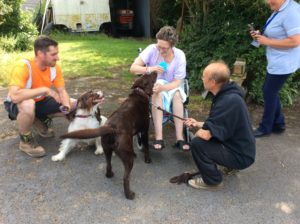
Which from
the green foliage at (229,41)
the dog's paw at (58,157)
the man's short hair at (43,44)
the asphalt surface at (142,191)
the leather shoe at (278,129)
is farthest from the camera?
the green foliage at (229,41)

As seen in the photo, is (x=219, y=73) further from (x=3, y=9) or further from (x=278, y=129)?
(x=3, y=9)

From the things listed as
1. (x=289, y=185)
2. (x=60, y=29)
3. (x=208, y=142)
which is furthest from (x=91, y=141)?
(x=60, y=29)

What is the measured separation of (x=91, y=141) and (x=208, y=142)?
1.73 metres

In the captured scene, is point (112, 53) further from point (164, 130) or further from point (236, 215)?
point (236, 215)

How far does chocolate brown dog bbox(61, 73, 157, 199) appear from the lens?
3455 mm

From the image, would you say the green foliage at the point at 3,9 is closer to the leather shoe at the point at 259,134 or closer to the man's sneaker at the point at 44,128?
the man's sneaker at the point at 44,128

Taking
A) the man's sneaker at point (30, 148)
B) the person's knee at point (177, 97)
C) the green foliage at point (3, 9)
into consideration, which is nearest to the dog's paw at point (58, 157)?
the man's sneaker at point (30, 148)

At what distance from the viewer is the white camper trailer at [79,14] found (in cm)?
1596

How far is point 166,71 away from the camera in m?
4.53

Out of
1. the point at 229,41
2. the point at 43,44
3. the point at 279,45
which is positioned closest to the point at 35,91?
the point at 43,44

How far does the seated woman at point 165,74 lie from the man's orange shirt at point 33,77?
104 cm

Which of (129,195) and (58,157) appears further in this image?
(58,157)

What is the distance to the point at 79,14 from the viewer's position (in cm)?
1631

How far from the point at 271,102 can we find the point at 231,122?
168cm
